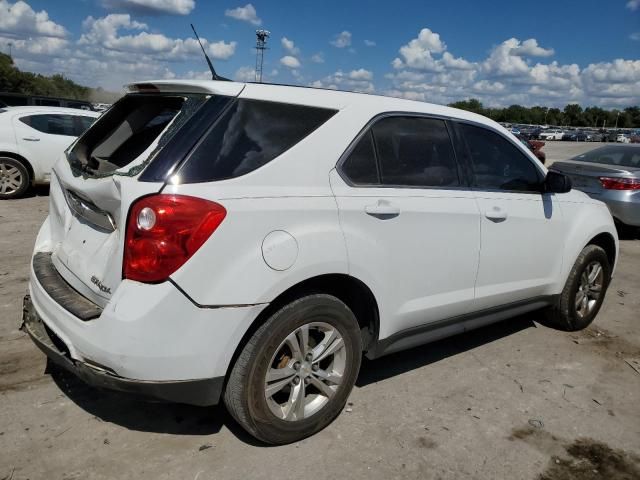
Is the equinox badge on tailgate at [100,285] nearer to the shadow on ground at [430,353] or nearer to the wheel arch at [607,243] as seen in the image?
the shadow on ground at [430,353]

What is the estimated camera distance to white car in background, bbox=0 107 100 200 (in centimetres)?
944

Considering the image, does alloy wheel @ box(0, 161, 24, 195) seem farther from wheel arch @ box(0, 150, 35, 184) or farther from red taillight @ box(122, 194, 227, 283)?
red taillight @ box(122, 194, 227, 283)

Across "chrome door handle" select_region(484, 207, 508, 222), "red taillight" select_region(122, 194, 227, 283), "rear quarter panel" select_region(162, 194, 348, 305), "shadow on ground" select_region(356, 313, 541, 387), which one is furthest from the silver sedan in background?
"red taillight" select_region(122, 194, 227, 283)

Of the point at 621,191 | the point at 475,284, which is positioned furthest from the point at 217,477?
the point at 621,191

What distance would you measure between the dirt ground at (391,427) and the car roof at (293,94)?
4.92ft

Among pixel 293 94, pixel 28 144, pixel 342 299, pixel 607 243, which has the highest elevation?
pixel 293 94

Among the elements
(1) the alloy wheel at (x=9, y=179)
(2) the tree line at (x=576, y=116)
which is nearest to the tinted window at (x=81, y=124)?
(1) the alloy wheel at (x=9, y=179)

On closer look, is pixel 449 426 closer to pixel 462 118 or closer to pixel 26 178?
pixel 462 118

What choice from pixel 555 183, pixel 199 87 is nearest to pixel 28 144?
pixel 199 87

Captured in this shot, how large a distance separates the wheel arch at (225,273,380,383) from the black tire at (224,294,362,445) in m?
0.03

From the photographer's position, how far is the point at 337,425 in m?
3.10

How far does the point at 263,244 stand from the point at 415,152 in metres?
1.28

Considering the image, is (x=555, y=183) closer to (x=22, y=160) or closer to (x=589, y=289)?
(x=589, y=289)

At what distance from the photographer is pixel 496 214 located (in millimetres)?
3664
